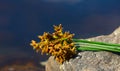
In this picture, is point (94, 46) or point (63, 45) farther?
point (94, 46)

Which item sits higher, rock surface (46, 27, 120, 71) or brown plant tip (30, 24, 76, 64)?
brown plant tip (30, 24, 76, 64)

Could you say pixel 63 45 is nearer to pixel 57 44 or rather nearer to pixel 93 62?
pixel 57 44

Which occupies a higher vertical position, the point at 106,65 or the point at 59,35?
the point at 59,35

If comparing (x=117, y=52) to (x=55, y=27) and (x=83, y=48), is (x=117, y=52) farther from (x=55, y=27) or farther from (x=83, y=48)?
(x=55, y=27)

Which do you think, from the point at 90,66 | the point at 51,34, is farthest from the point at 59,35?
the point at 90,66

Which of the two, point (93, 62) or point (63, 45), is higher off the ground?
point (63, 45)

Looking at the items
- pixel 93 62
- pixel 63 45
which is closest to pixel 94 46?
pixel 93 62

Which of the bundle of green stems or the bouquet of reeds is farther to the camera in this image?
the bundle of green stems
